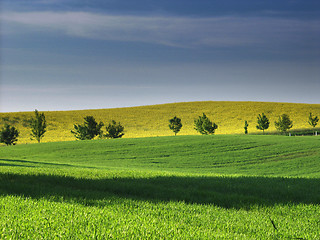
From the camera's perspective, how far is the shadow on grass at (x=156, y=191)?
7332 mm

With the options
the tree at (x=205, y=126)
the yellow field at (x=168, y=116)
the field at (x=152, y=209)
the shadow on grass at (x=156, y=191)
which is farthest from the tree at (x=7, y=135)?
the field at (x=152, y=209)

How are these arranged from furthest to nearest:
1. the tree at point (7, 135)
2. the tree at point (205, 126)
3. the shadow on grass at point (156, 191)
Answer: the tree at point (205, 126), the tree at point (7, 135), the shadow on grass at point (156, 191)

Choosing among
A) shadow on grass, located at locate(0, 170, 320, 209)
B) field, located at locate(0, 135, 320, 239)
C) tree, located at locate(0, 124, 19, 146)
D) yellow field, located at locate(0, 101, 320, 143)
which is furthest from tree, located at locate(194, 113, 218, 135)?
shadow on grass, located at locate(0, 170, 320, 209)

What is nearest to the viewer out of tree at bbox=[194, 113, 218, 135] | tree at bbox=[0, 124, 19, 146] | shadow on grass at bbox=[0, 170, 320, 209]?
shadow on grass at bbox=[0, 170, 320, 209]

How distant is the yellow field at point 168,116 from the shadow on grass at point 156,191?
6725 centimetres

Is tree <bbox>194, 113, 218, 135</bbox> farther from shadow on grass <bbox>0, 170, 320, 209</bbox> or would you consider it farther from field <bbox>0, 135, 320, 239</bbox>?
shadow on grass <bbox>0, 170, 320, 209</bbox>

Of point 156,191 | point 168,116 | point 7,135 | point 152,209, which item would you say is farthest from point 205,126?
point 152,209

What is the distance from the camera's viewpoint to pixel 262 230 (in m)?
5.16

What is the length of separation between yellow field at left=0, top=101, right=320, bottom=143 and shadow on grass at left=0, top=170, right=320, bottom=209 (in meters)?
67.3

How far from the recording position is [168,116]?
100 meters

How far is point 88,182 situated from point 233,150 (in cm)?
2884

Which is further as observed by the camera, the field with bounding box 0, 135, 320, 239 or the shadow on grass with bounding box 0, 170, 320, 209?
the shadow on grass with bounding box 0, 170, 320, 209

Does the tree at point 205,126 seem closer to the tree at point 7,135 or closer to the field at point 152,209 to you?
the tree at point 7,135

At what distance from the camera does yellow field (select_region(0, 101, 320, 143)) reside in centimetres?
8244
